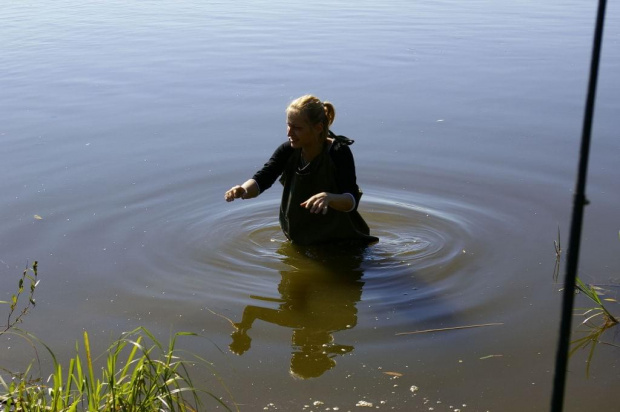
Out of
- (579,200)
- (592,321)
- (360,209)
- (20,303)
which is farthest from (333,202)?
(579,200)

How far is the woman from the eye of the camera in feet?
18.2

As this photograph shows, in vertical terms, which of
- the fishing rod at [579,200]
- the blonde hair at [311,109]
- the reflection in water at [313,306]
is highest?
the fishing rod at [579,200]

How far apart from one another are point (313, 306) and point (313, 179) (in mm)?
946

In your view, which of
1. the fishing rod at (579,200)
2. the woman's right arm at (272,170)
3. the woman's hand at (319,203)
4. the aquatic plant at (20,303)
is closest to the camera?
the fishing rod at (579,200)

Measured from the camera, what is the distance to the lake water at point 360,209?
4.37 m

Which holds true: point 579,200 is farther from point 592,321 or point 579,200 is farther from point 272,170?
point 272,170

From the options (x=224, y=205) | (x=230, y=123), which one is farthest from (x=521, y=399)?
(x=230, y=123)

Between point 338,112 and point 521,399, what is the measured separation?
586cm

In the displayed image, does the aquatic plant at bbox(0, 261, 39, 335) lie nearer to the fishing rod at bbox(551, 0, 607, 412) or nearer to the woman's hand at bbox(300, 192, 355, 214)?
the woman's hand at bbox(300, 192, 355, 214)

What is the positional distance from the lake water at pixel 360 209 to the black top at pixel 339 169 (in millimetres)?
503

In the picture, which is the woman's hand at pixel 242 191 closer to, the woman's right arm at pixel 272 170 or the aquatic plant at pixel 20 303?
the woman's right arm at pixel 272 170

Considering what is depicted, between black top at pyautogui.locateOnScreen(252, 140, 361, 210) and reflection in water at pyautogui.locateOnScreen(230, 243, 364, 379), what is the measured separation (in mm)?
432

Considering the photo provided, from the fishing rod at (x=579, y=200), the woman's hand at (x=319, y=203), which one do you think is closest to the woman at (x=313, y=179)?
the woman's hand at (x=319, y=203)

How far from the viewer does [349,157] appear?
224 inches
